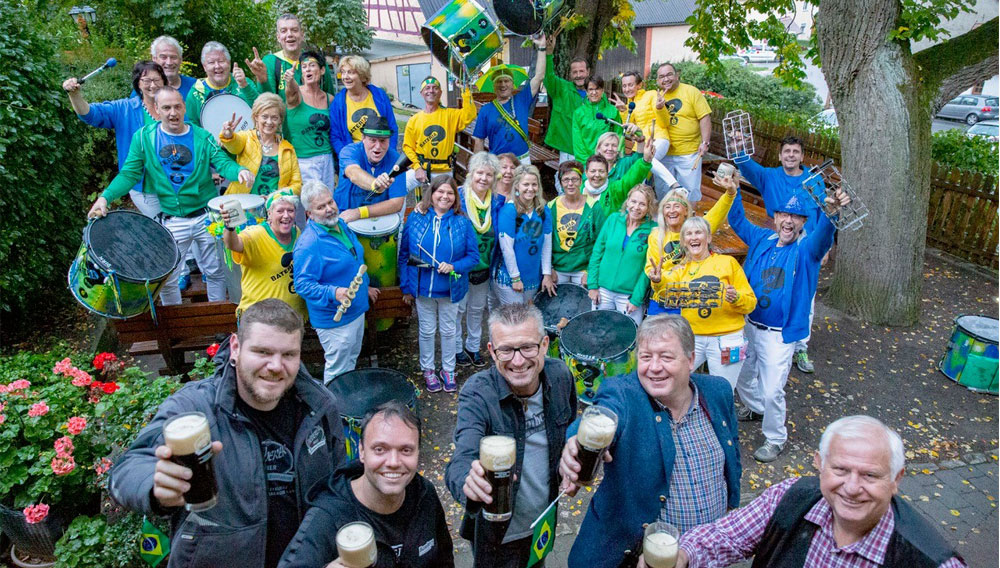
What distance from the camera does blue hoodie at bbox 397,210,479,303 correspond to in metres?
5.51

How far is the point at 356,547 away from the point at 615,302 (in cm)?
412

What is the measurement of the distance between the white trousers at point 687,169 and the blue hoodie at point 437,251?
3.38 m

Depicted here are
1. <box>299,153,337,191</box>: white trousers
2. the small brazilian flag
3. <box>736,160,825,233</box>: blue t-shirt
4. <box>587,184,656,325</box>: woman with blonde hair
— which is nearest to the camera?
the small brazilian flag

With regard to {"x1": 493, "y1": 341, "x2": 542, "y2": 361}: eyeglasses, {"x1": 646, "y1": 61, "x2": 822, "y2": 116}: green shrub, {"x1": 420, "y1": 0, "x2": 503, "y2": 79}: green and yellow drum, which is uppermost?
{"x1": 646, "y1": 61, "x2": 822, "y2": 116}: green shrub

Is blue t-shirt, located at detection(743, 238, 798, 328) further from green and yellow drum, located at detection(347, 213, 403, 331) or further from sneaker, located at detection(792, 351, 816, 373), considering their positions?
green and yellow drum, located at detection(347, 213, 403, 331)

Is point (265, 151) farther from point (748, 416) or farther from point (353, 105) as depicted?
point (748, 416)

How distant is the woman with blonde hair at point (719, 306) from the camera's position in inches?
185

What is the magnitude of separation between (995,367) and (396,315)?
5.61m

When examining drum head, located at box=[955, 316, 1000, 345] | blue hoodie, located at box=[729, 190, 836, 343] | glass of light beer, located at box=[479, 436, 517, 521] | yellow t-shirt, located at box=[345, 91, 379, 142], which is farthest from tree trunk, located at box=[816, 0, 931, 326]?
glass of light beer, located at box=[479, 436, 517, 521]

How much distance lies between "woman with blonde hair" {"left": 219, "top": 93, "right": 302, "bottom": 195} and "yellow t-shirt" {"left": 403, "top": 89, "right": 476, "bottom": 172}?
4.75 ft

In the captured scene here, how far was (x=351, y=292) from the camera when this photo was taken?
4863mm

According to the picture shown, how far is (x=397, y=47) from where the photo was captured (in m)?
34.1

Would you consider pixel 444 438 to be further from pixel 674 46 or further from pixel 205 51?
pixel 674 46

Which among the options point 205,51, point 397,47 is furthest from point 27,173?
point 397,47
